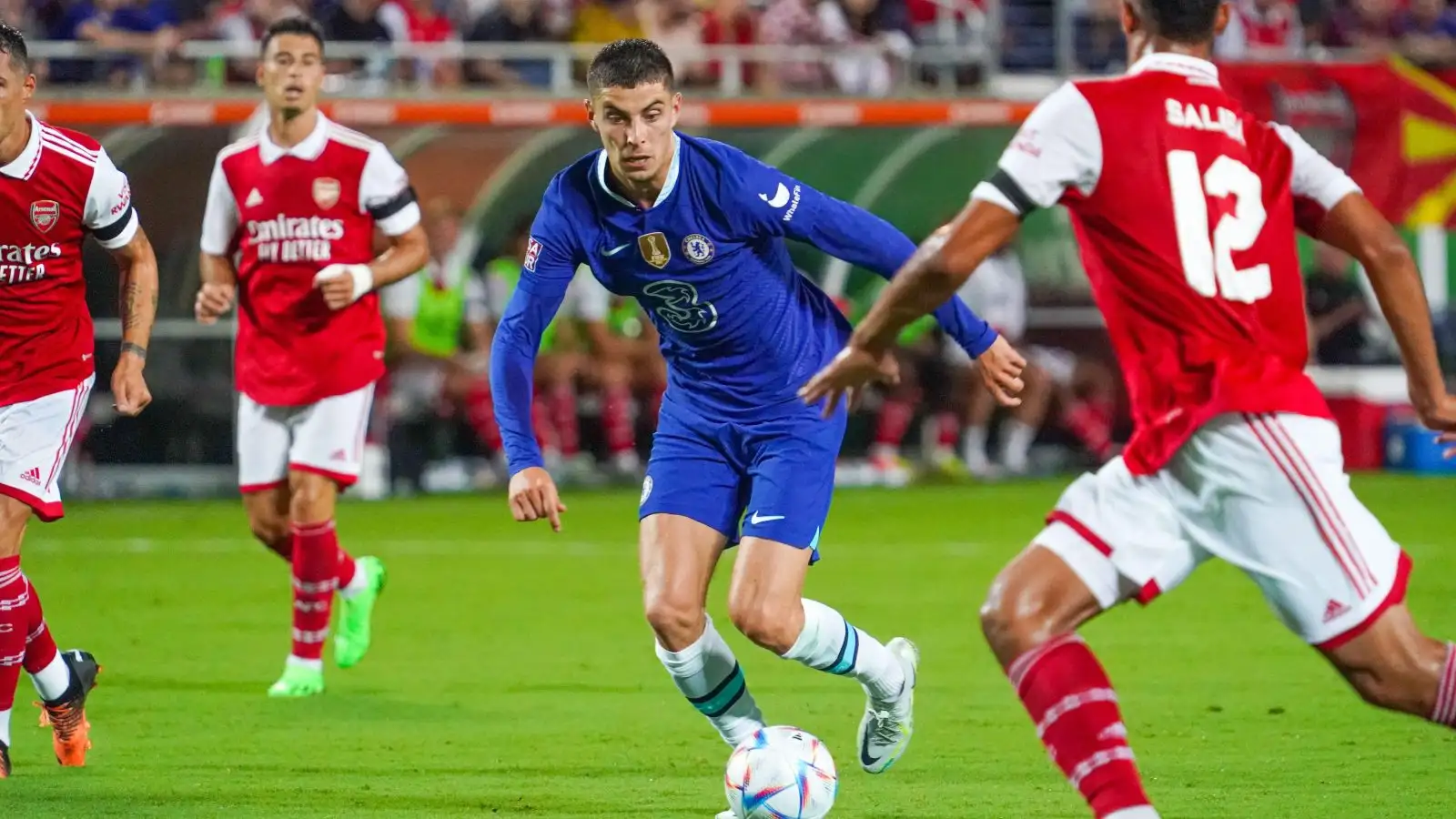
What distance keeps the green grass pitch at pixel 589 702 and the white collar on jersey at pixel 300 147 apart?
2.26 meters

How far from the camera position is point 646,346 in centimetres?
1866

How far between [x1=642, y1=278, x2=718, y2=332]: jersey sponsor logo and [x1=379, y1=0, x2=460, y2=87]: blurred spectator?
12148 mm

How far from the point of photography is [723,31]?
1897 centimetres

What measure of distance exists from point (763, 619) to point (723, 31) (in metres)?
13.6

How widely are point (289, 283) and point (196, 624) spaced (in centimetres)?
275

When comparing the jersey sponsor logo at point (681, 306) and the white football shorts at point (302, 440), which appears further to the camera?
the white football shorts at point (302, 440)

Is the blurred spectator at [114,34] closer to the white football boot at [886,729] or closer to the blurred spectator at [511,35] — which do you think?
the blurred spectator at [511,35]

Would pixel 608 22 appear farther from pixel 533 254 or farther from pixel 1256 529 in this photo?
pixel 1256 529

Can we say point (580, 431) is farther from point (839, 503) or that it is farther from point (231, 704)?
point (231, 704)

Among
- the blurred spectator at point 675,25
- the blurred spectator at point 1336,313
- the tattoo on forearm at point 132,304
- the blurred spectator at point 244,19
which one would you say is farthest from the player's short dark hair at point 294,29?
the blurred spectator at point 1336,313

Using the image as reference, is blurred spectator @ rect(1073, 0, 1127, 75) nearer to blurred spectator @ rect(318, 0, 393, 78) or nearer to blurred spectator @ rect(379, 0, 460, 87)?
blurred spectator @ rect(379, 0, 460, 87)

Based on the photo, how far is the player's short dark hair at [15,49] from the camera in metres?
6.70

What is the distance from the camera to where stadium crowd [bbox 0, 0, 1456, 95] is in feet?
57.4

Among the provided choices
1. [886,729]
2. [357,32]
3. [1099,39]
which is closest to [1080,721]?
[886,729]
